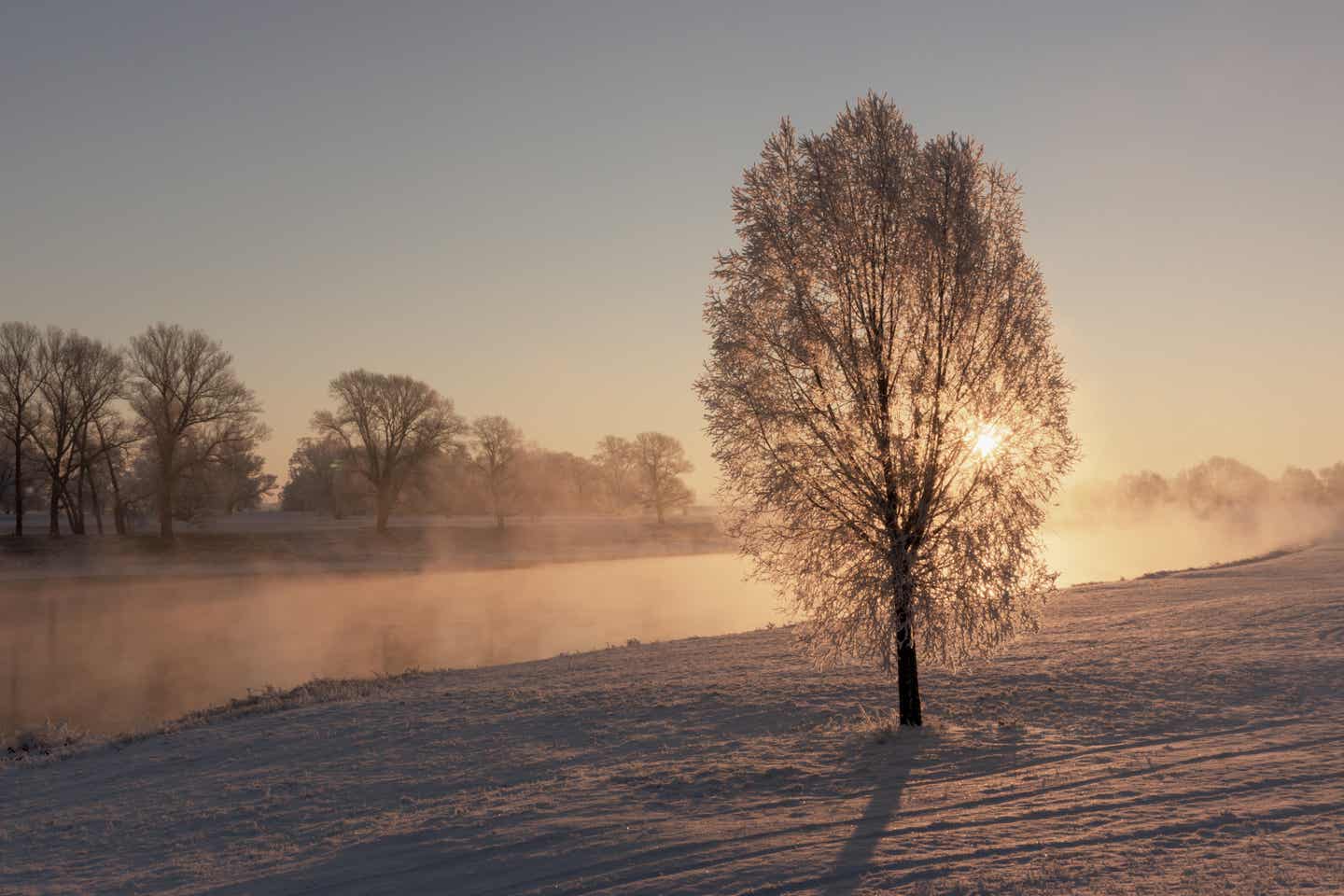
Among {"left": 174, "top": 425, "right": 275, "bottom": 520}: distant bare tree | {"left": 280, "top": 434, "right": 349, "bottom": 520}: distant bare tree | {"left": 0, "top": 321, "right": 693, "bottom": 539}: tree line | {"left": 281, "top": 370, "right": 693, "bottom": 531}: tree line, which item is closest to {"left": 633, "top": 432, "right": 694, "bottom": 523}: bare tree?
{"left": 281, "top": 370, "right": 693, "bottom": 531}: tree line

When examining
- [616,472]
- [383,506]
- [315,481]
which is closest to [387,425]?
[383,506]

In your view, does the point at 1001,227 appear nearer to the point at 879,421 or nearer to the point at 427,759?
the point at 879,421

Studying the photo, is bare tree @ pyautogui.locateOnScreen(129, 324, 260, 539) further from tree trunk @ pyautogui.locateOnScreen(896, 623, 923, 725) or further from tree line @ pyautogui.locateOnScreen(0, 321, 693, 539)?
tree trunk @ pyautogui.locateOnScreen(896, 623, 923, 725)

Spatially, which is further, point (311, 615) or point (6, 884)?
point (311, 615)

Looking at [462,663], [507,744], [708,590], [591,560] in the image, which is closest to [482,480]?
[591,560]

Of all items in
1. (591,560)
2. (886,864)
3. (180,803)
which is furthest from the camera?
(591,560)

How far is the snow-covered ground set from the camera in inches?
315

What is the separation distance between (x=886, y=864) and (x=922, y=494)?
5267 mm

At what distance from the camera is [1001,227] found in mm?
12320

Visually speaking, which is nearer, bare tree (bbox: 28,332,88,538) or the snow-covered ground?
the snow-covered ground

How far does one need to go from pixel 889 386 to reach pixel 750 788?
561 centimetres

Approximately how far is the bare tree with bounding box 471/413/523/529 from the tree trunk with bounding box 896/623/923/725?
84.8 meters

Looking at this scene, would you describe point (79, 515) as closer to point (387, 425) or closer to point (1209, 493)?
point (387, 425)

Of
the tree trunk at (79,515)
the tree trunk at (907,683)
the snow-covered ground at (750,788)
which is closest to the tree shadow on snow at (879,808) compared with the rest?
the snow-covered ground at (750,788)
